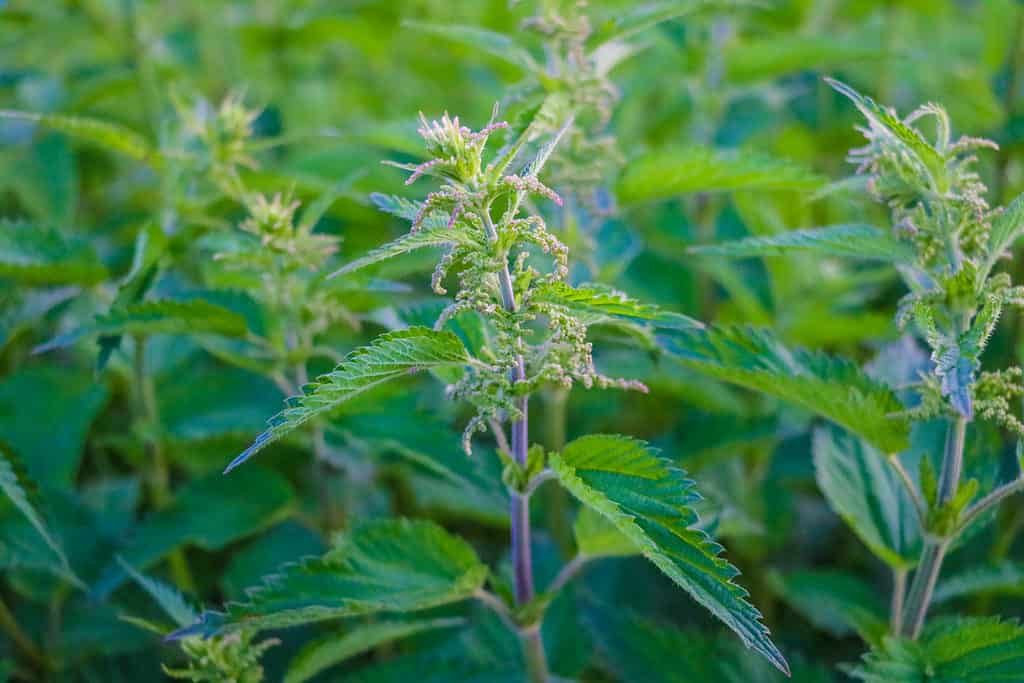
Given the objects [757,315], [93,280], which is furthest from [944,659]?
[93,280]

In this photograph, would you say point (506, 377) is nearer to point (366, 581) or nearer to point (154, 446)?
point (366, 581)

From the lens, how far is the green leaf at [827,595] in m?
2.16

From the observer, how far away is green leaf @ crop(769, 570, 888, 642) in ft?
7.09

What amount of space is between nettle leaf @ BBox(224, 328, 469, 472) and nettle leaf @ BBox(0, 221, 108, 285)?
95 cm

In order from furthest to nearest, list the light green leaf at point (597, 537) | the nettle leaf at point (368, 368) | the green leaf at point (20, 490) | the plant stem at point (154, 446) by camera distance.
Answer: the plant stem at point (154, 446)
the light green leaf at point (597, 537)
the green leaf at point (20, 490)
the nettle leaf at point (368, 368)

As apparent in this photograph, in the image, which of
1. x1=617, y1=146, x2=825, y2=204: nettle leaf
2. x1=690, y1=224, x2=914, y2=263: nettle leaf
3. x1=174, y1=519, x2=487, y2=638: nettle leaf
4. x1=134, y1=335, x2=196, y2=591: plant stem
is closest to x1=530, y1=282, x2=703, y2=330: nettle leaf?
x1=690, y1=224, x2=914, y2=263: nettle leaf

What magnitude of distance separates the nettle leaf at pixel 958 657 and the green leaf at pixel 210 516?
1.38 metres

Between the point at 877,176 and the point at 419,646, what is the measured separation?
1548mm

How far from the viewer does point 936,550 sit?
1.61m

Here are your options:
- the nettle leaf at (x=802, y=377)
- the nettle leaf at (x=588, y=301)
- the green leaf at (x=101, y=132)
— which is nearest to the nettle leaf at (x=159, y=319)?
the green leaf at (x=101, y=132)

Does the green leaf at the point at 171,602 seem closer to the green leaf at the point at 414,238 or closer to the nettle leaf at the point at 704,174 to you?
the green leaf at the point at 414,238

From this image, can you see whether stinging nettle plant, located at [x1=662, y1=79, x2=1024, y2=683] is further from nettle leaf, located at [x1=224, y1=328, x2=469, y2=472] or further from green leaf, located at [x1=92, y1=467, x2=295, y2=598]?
green leaf, located at [x1=92, y1=467, x2=295, y2=598]

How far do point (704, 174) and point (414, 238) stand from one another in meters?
0.88

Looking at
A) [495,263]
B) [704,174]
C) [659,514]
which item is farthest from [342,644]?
[704,174]
